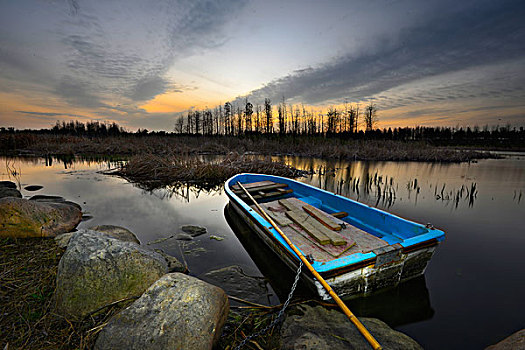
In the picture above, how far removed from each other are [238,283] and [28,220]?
3.80 metres

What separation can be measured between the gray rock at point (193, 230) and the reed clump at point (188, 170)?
14.7 feet

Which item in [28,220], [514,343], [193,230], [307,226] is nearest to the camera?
[514,343]

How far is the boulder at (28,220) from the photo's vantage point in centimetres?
366

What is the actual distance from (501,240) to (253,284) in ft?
17.6

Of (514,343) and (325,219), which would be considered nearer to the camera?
(514,343)

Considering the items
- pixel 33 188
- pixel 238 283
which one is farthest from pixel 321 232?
pixel 33 188

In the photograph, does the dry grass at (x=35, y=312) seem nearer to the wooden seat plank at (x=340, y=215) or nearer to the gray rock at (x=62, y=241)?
the gray rock at (x=62, y=241)

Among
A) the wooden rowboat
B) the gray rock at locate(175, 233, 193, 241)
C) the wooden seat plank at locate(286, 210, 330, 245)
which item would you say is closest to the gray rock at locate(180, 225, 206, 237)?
the gray rock at locate(175, 233, 193, 241)

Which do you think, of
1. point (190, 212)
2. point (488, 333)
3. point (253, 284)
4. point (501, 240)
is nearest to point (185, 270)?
point (253, 284)

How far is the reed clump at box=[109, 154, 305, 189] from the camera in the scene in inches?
399

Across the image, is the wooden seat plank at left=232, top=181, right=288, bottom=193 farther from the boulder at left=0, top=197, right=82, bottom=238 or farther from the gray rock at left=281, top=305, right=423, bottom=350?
the gray rock at left=281, top=305, right=423, bottom=350

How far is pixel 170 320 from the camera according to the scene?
5.89 feet

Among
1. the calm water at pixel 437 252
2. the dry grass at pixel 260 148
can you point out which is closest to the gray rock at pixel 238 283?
the calm water at pixel 437 252

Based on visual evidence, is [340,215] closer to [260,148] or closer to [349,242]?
[349,242]
